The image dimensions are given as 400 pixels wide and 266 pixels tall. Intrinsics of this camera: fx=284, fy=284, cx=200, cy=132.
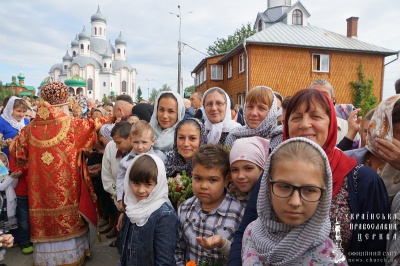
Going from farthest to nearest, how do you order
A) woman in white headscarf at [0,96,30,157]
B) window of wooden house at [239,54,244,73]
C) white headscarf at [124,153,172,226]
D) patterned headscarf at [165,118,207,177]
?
window of wooden house at [239,54,244,73], woman in white headscarf at [0,96,30,157], patterned headscarf at [165,118,207,177], white headscarf at [124,153,172,226]

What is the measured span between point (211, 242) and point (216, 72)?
24.4 m

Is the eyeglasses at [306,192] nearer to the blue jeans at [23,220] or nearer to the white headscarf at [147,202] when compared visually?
the white headscarf at [147,202]

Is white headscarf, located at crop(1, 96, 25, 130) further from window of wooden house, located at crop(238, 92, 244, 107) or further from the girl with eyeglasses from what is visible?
window of wooden house, located at crop(238, 92, 244, 107)

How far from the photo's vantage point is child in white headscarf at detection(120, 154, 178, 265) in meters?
2.17

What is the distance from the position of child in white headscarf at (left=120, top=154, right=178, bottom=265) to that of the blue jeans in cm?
259

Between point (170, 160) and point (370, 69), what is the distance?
22111 mm

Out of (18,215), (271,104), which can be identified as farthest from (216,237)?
(18,215)

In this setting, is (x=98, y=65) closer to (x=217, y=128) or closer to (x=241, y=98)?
(x=241, y=98)

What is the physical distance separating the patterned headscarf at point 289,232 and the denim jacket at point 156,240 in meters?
0.99

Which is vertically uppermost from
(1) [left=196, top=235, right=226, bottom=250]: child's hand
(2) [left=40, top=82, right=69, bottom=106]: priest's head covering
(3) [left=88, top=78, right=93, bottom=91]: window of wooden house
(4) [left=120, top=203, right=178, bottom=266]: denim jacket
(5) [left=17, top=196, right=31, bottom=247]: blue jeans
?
(3) [left=88, top=78, right=93, bottom=91]: window of wooden house

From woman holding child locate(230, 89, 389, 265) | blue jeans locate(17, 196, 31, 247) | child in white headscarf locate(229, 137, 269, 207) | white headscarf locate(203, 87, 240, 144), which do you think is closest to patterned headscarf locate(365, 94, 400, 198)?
woman holding child locate(230, 89, 389, 265)

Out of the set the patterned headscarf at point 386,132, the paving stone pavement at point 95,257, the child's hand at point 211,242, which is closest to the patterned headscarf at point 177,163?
the child's hand at point 211,242

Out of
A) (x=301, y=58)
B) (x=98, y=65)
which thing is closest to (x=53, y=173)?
(x=301, y=58)

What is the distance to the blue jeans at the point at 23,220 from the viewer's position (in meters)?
4.18
